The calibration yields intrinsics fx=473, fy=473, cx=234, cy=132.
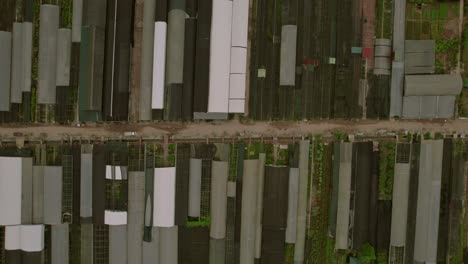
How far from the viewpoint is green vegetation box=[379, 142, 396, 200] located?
79.5ft

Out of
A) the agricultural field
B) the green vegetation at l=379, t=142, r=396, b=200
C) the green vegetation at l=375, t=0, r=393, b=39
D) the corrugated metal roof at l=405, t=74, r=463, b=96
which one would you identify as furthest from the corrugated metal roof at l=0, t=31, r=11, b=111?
the agricultural field

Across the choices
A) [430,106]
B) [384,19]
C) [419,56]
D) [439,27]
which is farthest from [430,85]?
[384,19]

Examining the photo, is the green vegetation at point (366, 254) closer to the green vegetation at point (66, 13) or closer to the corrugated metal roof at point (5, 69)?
the green vegetation at point (66, 13)

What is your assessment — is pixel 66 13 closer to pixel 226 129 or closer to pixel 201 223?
pixel 226 129

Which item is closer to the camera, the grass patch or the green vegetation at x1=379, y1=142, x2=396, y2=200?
the grass patch

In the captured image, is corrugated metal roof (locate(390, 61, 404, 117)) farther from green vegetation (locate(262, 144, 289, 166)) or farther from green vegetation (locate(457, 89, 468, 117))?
green vegetation (locate(262, 144, 289, 166))

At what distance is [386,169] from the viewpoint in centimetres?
2428

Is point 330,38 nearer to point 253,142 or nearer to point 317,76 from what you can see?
point 317,76

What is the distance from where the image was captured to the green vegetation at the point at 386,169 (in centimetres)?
2423

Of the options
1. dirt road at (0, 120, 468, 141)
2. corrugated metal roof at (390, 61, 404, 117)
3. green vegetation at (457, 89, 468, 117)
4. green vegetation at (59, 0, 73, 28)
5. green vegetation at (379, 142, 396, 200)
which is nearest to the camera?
green vegetation at (59, 0, 73, 28)

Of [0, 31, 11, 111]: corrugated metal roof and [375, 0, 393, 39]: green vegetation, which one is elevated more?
[375, 0, 393, 39]: green vegetation

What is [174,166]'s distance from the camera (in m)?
23.9

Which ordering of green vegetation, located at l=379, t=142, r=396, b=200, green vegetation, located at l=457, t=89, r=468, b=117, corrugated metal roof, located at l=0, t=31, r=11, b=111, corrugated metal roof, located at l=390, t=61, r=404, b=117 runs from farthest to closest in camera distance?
green vegetation, located at l=457, t=89, r=468, b=117 → green vegetation, located at l=379, t=142, r=396, b=200 → corrugated metal roof, located at l=390, t=61, r=404, b=117 → corrugated metal roof, located at l=0, t=31, r=11, b=111

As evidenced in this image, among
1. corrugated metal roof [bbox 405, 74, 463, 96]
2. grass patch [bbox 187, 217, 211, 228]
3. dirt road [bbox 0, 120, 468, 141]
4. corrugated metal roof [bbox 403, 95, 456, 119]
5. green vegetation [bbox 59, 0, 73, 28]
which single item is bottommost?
grass patch [bbox 187, 217, 211, 228]
